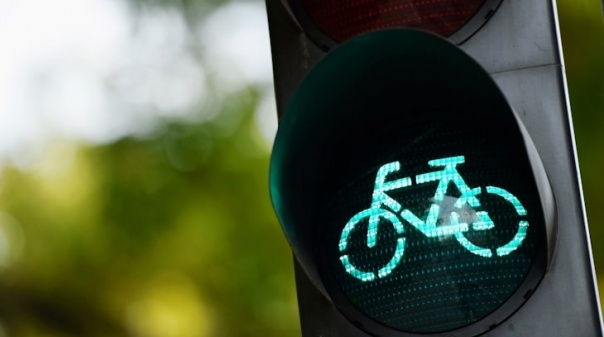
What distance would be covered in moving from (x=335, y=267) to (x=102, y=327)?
460 cm

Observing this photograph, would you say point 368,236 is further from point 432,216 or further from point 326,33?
point 326,33

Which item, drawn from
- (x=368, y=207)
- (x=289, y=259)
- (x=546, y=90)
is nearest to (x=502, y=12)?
(x=546, y=90)

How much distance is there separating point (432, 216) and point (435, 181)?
0.18 feet

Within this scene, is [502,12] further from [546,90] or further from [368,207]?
[368,207]

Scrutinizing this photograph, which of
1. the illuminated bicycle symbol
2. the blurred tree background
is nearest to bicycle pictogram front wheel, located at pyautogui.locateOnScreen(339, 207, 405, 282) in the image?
the illuminated bicycle symbol

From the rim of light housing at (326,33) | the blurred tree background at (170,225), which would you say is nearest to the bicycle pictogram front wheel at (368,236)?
the rim of light housing at (326,33)

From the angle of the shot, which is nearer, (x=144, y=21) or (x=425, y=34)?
(x=425, y=34)

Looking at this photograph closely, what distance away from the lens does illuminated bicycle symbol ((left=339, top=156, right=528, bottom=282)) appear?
2.29m

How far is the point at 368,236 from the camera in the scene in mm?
2338

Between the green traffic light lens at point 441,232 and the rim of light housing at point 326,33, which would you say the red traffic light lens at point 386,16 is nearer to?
the rim of light housing at point 326,33

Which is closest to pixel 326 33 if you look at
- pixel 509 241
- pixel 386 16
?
pixel 386 16

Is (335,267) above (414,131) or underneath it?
underneath

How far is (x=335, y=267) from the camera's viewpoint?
2361 mm

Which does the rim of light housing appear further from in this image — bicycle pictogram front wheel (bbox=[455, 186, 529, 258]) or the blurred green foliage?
the blurred green foliage
